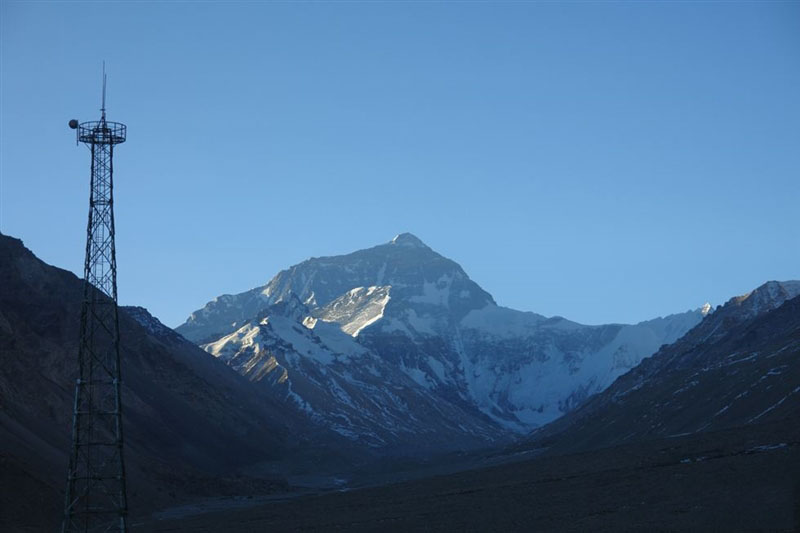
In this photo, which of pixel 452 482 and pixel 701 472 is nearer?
pixel 701 472

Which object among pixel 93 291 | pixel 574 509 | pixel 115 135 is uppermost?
pixel 115 135

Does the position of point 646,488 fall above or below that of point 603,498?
above

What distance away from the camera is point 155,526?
12025 cm

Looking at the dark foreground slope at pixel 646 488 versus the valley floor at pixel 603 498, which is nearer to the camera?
the valley floor at pixel 603 498

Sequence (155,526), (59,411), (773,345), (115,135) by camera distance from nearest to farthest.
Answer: (115,135) < (155,526) < (59,411) < (773,345)

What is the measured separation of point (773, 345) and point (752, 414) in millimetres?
45080

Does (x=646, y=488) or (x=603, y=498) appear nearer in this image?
(x=603, y=498)

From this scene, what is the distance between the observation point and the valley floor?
8475cm

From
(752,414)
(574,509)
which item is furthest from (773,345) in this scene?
(574,509)

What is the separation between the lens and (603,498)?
101 metres

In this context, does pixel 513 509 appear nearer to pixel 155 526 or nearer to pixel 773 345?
pixel 155 526

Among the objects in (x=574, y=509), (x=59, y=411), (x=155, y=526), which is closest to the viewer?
(x=574, y=509)

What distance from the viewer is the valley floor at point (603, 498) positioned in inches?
3337

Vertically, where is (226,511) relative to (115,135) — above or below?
below
